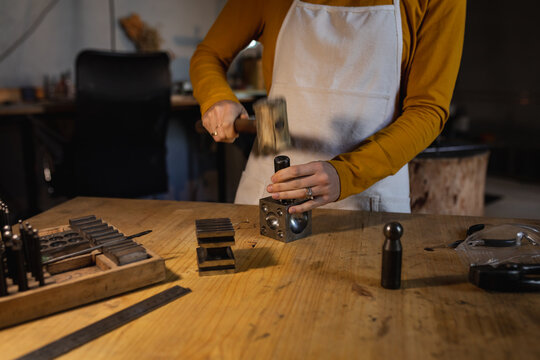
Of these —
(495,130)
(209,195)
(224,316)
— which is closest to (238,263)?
(224,316)

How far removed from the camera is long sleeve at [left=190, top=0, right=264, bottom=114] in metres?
1.58

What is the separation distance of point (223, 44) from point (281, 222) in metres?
0.82

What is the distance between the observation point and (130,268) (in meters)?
0.90

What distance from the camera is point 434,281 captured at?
0.94 meters

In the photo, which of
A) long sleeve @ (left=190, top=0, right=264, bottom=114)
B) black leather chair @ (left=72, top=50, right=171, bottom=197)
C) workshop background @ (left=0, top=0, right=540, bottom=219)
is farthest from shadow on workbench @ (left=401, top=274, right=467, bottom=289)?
black leather chair @ (left=72, top=50, right=171, bottom=197)

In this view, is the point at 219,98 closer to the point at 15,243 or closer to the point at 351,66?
the point at 351,66

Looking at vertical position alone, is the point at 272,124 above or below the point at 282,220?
above

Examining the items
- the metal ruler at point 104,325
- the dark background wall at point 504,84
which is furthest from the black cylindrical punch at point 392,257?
the dark background wall at point 504,84

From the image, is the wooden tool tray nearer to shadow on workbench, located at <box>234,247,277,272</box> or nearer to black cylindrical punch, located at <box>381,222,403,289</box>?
shadow on workbench, located at <box>234,247,277,272</box>

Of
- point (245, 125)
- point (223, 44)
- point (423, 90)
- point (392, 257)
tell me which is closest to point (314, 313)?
point (392, 257)

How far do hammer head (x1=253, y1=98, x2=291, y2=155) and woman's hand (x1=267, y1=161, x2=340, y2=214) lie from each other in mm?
Result: 112

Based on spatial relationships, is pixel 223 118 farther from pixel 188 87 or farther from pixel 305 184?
pixel 188 87

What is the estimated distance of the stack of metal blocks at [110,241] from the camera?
92 centimetres

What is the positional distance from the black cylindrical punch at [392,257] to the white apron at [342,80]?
61 cm
